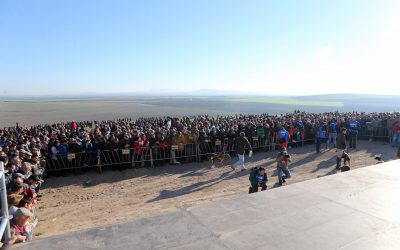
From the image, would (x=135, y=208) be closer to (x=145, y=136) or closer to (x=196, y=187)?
(x=196, y=187)

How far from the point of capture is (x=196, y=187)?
37.9 feet

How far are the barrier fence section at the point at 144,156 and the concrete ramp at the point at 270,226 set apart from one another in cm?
1130

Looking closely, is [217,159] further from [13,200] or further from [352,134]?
[13,200]

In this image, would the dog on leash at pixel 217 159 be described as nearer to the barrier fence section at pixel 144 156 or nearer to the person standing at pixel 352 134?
the barrier fence section at pixel 144 156

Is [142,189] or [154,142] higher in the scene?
[154,142]

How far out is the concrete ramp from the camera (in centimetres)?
287

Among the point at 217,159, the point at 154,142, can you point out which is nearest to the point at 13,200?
the point at 154,142

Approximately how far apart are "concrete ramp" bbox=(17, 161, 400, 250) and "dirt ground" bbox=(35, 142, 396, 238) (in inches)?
191

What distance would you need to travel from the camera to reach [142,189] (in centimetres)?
1155

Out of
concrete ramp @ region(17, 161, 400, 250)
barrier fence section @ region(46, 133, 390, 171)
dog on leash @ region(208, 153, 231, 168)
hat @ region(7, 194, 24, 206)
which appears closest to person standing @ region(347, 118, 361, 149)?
barrier fence section @ region(46, 133, 390, 171)

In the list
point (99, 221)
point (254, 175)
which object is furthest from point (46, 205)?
point (254, 175)

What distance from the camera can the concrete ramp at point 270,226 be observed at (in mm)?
2867

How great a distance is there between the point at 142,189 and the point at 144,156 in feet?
11.8

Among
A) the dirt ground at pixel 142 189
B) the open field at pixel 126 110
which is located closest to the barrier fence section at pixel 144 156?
the dirt ground at pixel 142 189
